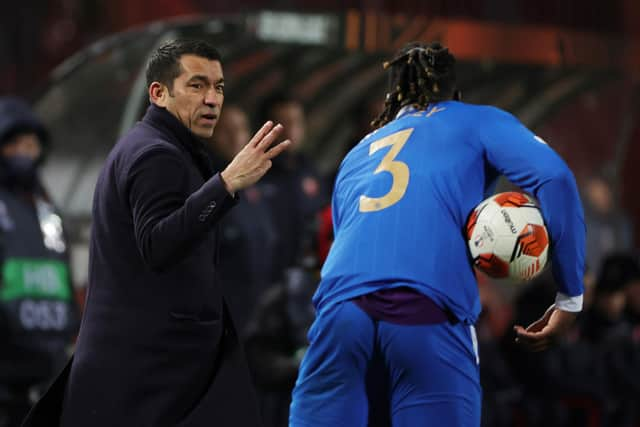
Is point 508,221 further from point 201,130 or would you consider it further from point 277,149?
point 201,130

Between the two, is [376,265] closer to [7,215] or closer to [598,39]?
[7,215]

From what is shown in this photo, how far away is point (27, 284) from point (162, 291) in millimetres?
3514

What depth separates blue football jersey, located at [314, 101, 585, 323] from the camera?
493cm

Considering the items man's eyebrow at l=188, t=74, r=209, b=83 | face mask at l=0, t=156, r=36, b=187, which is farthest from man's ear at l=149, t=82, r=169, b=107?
face mask at l=0, t=156, r=36, b=187

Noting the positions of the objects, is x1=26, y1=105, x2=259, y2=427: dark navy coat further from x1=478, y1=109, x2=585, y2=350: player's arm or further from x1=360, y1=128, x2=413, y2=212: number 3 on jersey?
x1=478, y1=109, x2=585, y2=350: player's arm

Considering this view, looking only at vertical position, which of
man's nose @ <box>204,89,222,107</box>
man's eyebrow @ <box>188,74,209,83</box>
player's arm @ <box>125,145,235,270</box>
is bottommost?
player's arm @ <box>125,145,235,270</box>

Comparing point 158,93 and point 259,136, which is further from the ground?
point 158,93

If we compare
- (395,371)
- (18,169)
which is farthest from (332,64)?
(395,371)

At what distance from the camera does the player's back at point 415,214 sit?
492 centimetres

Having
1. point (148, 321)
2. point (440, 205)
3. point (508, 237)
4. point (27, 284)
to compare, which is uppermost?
point (440, 205)

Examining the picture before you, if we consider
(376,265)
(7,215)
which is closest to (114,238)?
(376,265)

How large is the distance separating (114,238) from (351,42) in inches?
221

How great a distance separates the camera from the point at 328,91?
1136 centimetres

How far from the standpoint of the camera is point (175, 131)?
493 cm
